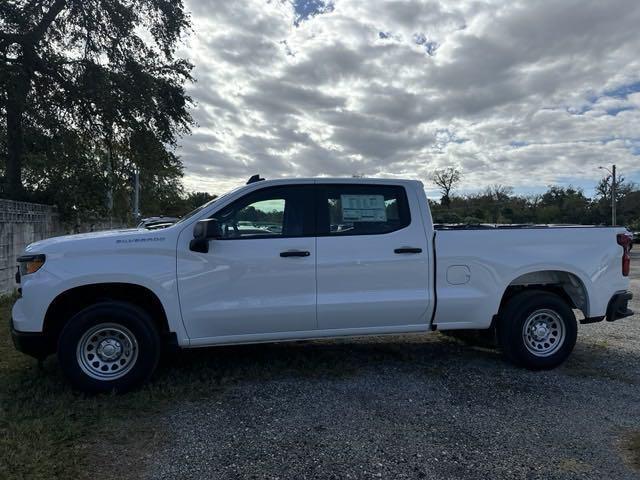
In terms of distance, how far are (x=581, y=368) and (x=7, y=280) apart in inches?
384

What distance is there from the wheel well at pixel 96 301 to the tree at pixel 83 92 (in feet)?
29.5

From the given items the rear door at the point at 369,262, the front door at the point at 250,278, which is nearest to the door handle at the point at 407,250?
the rear door at the point at 369,262

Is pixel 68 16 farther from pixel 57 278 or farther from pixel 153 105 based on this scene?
pixel 57 278

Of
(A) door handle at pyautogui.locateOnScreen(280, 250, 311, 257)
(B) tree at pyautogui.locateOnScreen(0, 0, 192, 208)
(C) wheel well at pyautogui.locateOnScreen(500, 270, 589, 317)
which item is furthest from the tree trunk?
(C) wheel well at pyautogui.locateOnScreen(500, 270, 589, 317)

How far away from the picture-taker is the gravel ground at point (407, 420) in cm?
316

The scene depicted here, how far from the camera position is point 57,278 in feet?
13.5

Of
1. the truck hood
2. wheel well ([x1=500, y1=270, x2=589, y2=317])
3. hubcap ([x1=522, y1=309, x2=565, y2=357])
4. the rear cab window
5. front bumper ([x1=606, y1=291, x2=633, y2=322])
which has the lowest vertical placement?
hubcap ([x1=522, y1=309, x2=565, y2=357])

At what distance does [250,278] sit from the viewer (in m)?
4.40

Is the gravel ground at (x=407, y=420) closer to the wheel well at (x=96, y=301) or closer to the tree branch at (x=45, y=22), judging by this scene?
the wheel well at (x=96, y=301)

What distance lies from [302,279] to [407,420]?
1515 millimetres

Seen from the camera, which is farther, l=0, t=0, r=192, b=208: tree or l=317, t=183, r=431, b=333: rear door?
l=0, t=0, r=192, b=208: tree

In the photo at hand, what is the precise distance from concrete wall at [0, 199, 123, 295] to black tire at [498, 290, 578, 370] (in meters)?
8.81

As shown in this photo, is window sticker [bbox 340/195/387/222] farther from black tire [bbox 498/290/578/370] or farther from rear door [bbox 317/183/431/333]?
black tire [bbox 498/290/578/370]

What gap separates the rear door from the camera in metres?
4.55
